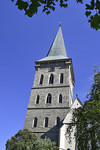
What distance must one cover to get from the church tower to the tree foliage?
4983 mm

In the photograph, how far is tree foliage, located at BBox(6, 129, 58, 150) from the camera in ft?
51.2

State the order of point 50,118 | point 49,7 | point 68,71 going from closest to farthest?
point 49,7 → point 50,118 → point 68,71

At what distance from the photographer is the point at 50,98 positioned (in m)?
27.7

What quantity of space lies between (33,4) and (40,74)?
28853 mm

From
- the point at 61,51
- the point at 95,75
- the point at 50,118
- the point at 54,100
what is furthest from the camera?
the point at 61,51

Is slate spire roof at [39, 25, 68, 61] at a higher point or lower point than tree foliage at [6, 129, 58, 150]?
higher

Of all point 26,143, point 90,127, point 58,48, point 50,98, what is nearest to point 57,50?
point 58,48

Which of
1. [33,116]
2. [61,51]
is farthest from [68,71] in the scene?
[33,116]

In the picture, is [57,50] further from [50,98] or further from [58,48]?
[50,98]

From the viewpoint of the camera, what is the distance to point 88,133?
304 inches

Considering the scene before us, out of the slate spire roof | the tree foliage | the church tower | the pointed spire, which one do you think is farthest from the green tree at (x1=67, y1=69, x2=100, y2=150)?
the pointed spire

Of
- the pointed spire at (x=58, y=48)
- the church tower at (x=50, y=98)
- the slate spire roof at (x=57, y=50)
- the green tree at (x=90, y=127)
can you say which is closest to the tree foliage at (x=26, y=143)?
the church tower at (x=50, y=98)

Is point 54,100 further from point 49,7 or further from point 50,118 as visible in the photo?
point 49,7

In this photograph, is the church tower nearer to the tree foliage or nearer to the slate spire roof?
the slate spire roof
